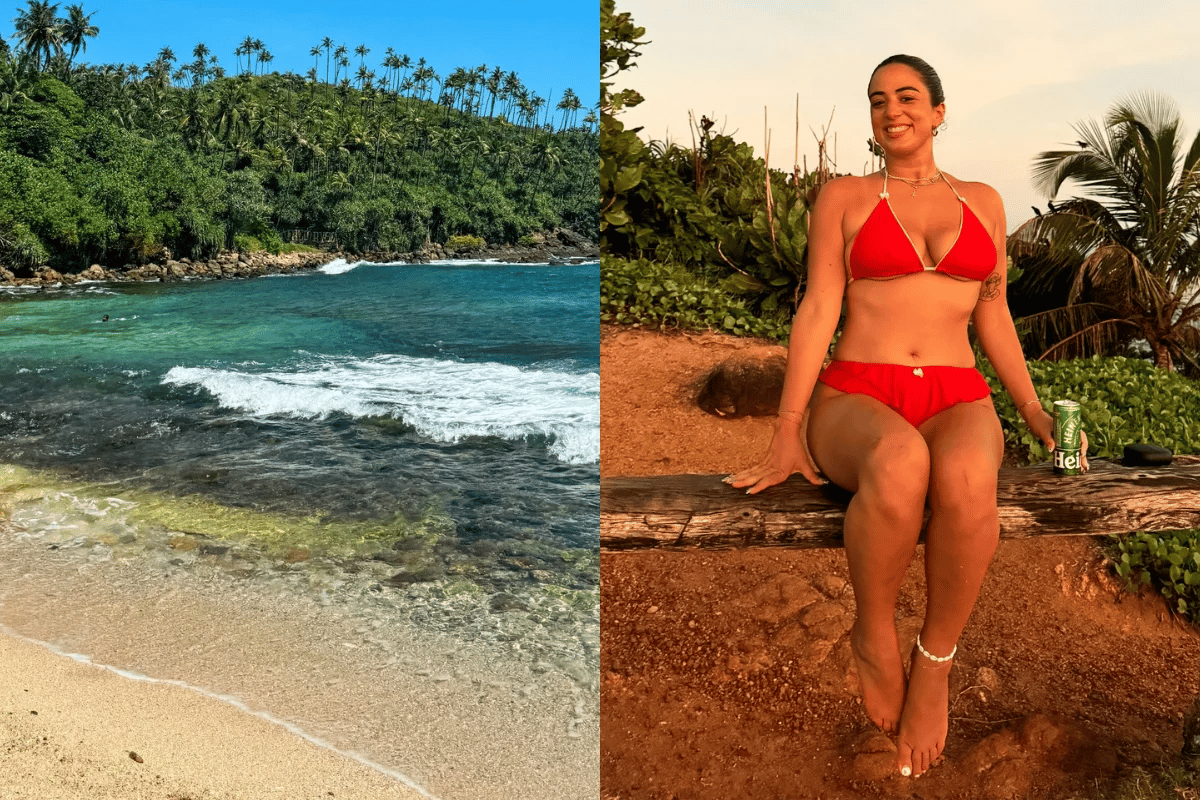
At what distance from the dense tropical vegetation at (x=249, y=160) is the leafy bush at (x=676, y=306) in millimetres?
33707

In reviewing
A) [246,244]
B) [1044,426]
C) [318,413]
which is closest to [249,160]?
[246,244]

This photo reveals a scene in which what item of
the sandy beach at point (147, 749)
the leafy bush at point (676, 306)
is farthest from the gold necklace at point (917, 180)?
the leafy bush at point (676, 306)

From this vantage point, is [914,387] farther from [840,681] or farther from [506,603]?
[506,603]

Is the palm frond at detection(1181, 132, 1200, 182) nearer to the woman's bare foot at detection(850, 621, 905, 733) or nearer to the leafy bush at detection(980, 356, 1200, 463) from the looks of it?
the leafy bush at detection(980, 356, 1200, 463)

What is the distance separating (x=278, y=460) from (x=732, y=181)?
6.50 metres

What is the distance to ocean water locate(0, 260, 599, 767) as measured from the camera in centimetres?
611

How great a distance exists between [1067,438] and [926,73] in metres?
1.11

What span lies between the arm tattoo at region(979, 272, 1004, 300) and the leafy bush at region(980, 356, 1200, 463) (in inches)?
141

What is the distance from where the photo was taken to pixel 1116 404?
7.16 meters

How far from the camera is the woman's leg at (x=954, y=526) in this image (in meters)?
2.21

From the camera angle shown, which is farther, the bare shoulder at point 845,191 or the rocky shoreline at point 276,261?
the rocky shoreline at point 276,261

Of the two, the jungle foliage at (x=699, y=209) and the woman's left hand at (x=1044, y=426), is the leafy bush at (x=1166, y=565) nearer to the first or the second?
the woman's left hand at (x=1044, y=426)

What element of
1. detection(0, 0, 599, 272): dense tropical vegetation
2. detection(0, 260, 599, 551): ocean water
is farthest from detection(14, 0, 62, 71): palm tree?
detection(0, 260, 599, 551): ocean water

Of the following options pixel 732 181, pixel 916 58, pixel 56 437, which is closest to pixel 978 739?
pixel 916 58
